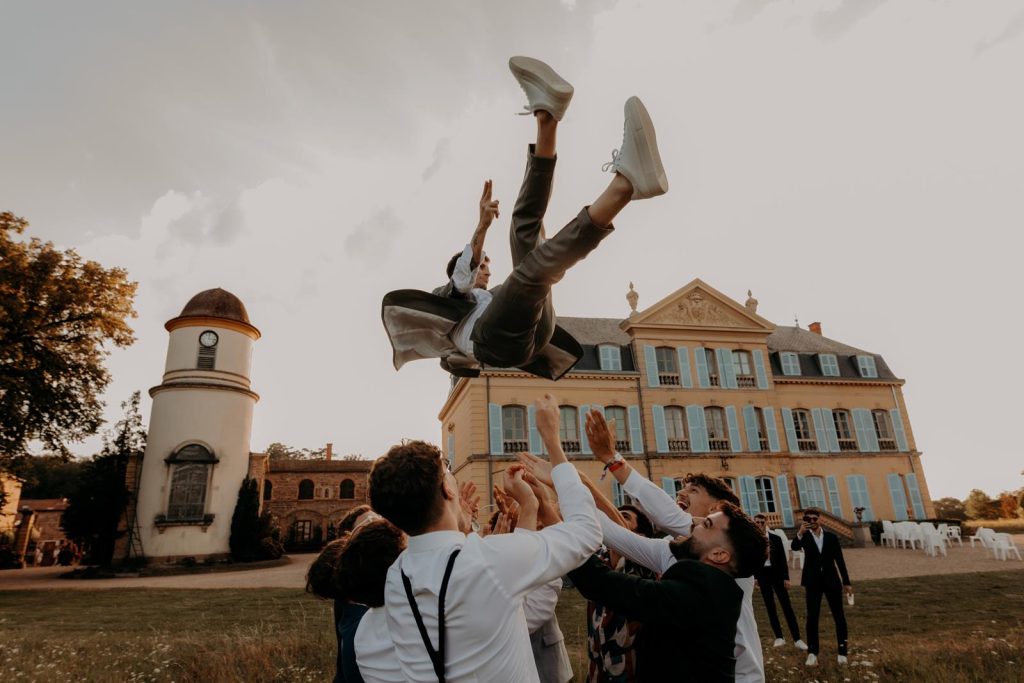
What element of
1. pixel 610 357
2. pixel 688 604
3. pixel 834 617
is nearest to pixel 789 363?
Answer: pixel 610 357

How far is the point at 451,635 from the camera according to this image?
213 centimetres

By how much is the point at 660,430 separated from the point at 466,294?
2322 centimetres

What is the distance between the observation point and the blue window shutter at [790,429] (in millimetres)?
27447

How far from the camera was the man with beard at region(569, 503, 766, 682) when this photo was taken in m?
2.31

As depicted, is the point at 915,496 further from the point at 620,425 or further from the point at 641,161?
the point at 641,161

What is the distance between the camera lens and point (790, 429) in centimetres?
2770

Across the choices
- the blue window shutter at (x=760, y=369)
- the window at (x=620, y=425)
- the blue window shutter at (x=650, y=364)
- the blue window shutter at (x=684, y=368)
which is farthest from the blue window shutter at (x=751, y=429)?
the window at (x=620, y=425)

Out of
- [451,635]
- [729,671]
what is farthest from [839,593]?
[451,635]

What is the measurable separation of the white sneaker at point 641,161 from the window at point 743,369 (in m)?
26.7

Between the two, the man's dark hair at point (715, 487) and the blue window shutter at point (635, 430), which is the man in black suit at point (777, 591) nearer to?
the man's dark hair at point (715, 487)

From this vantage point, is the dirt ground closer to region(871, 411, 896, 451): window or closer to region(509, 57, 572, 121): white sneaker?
region(871, 411, 896, 451): window

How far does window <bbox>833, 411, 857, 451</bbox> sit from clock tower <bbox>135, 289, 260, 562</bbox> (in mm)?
28491

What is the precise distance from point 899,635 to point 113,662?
10666 millimetres

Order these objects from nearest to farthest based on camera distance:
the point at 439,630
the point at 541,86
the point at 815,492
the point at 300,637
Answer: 1. the point at 439,630
2. the point at 541,86
3. the point at 300,637
4. the point at 815,492
